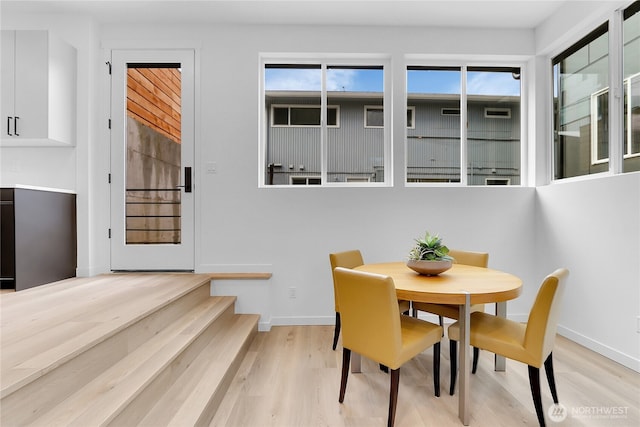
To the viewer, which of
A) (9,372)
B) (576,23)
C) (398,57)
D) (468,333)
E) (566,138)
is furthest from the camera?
(398,57)

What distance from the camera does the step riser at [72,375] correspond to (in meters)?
1.16

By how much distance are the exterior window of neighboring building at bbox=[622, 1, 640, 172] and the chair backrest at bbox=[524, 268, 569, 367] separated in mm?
1605

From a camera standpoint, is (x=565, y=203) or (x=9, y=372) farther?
(x=565, y=203)

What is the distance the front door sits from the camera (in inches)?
131

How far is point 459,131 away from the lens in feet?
11.6

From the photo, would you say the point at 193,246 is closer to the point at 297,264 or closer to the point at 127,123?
the point at 297,264

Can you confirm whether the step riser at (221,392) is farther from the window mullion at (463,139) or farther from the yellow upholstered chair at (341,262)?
the window mullion at (463,139)

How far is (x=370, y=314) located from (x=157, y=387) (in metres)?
1.19

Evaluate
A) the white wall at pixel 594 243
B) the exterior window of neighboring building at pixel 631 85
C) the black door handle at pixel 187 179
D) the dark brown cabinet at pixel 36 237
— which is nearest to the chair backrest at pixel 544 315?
the white wall at pixel 594 243

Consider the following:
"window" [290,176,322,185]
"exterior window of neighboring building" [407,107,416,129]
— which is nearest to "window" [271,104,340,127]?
Answer: "window" [290,176,322,185]

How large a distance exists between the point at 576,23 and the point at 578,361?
9.75ft

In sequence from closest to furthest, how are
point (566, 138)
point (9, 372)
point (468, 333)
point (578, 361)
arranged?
point (9, 372), point (468, 333), point (578, 361), point (566, 138)

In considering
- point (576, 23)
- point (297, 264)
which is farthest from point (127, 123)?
point (576, 23)

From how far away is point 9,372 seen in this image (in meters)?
1.21
